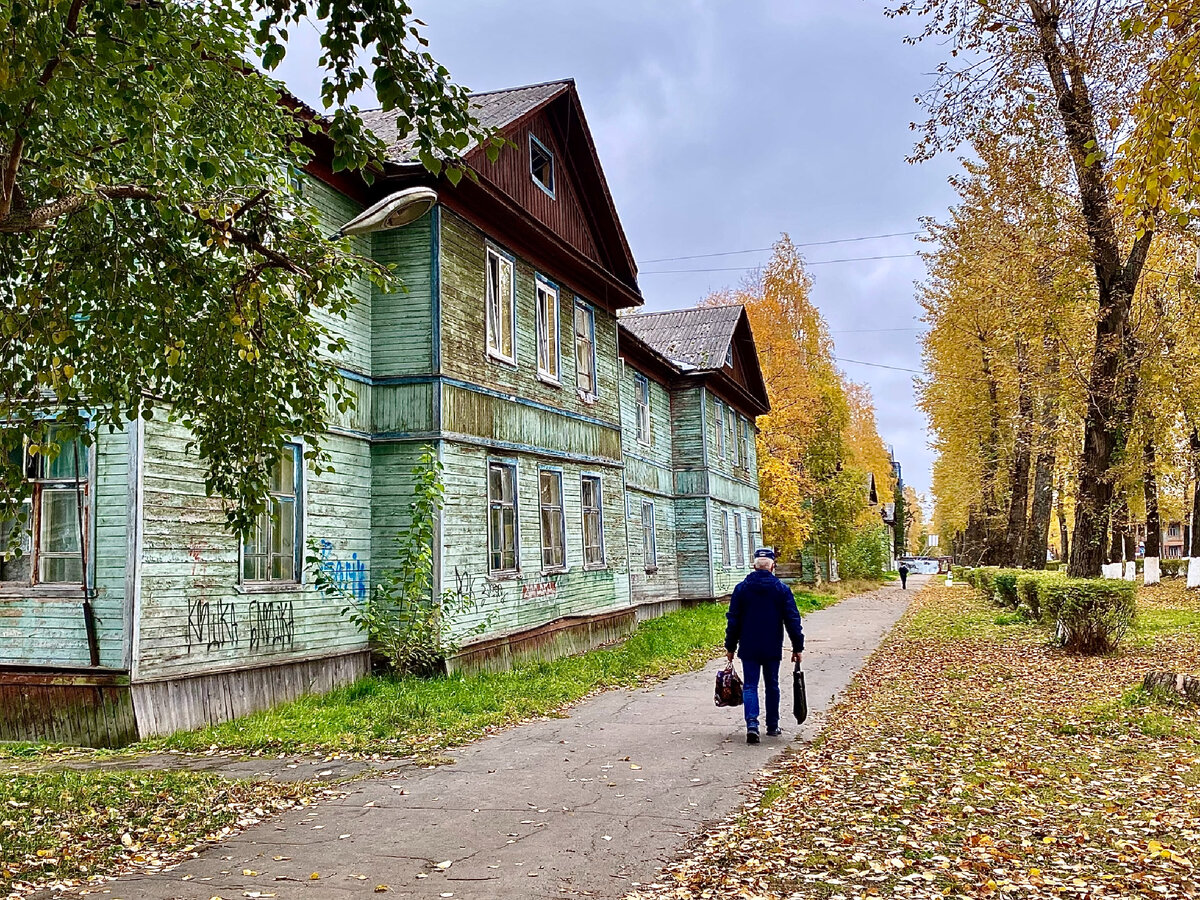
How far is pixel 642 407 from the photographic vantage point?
27.9 m

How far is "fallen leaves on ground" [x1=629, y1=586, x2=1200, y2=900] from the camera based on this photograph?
17.9 ft

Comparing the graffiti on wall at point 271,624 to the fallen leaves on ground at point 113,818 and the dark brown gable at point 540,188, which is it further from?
the dark brown gable at point 540,188

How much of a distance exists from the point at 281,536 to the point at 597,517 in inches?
336

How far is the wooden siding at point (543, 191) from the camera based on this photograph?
16500 mm

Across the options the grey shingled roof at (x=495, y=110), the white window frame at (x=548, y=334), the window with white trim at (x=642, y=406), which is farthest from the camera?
the window with white trim at (x=642, y=406)

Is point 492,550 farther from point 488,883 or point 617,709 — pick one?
point 488,883

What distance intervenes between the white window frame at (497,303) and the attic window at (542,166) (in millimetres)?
2149

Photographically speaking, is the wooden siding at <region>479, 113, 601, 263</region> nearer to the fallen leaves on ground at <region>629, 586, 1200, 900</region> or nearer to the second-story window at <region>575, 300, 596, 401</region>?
the second-story window at <region>575, 300, 596, 401</region>

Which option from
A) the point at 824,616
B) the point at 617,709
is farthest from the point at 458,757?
the point at 824,616

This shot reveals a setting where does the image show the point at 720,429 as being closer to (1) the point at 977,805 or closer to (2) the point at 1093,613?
(2) the point at 1093,613

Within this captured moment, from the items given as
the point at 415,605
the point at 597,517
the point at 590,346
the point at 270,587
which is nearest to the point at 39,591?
the point at 270,587

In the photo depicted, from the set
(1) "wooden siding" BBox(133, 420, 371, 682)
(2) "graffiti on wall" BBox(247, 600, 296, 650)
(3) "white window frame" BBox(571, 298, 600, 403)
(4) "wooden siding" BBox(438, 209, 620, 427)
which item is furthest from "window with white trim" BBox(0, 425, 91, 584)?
(3) "white window frame" BBox(571, 298, 600, 403)

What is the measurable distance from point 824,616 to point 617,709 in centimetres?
1984

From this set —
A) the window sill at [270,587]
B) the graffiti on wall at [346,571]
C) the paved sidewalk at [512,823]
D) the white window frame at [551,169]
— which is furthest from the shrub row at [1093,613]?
the window sill at [270,587]
